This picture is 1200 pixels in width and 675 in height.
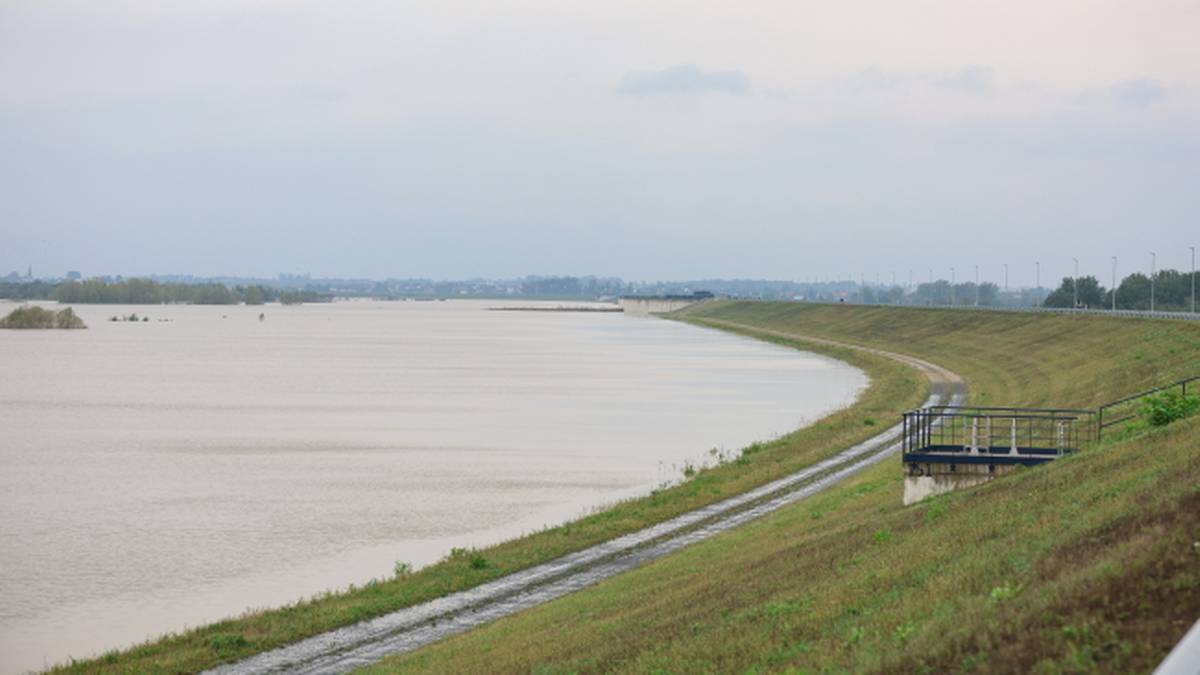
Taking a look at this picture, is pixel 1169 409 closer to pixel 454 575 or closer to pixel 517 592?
pixel 517 592

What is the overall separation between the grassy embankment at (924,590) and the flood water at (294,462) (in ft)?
26.8

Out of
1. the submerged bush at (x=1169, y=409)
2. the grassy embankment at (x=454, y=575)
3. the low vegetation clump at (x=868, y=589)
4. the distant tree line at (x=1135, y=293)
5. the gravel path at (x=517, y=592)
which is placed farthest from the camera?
the distant tree line at (x=1135, y=293)

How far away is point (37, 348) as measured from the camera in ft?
442

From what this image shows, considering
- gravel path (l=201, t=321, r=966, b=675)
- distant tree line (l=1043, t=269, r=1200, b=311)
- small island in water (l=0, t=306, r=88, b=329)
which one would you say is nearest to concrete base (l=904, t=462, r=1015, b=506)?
gravel path (l=201, t=321, r=966, b=675)

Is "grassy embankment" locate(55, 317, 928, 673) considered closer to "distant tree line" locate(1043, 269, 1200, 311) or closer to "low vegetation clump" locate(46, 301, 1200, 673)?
"low vegetation clump" locate(46, 301, 1200, 673)

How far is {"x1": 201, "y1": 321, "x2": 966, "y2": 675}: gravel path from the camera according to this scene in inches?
802

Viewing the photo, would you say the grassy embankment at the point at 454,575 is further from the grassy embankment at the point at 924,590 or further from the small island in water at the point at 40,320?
the small island in water at the point at 40,320

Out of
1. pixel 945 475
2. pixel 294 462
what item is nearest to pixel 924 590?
pixel 945 475

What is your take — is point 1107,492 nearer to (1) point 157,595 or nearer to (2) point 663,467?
(1) point 157,595

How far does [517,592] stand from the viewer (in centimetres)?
2470

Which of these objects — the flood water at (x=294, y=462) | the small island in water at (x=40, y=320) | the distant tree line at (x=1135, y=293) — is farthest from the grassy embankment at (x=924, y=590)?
the small island in water at (x=40, y=320)

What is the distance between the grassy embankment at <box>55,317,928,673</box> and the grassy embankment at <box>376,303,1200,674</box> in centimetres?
287

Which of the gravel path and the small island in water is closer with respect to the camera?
the gravel path

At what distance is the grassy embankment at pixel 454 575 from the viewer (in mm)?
20859
